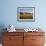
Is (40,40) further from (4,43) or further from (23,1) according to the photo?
(23,1)

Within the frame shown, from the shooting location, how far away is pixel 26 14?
4602mm

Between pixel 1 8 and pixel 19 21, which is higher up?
pixel 1 8

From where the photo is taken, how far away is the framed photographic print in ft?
15.1

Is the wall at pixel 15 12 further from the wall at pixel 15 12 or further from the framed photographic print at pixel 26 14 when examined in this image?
the framed photographic print at pixel 26 14

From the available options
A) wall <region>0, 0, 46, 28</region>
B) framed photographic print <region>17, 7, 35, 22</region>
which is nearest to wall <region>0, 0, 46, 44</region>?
wall <region>0, 0, 46, 28</region>

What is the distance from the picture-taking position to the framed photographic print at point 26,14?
15.1ft

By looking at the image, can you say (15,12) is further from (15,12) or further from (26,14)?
(26,14)

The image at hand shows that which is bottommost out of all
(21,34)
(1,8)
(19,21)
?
(21,34)

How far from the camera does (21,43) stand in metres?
4.13

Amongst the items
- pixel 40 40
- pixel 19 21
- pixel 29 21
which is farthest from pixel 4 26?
pixel 40 40

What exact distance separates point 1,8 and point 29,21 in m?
1.03

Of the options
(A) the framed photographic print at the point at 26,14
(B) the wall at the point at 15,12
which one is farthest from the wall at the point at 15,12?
(A) the framed photographic print at the point at 26,14

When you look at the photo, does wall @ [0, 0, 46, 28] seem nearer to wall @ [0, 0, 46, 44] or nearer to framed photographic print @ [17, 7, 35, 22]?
wall @ [0, 0, 46, 44]

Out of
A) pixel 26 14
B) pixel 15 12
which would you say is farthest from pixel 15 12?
pixel 26 14
